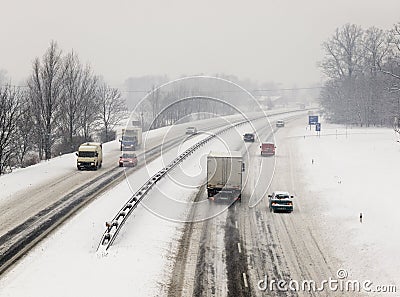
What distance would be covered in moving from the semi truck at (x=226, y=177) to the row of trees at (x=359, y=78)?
2599 inches

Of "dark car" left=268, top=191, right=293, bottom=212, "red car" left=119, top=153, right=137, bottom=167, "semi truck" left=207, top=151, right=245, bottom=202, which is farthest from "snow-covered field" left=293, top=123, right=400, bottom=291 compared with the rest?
"red car" left=119, top=153, right=137, bottom=167

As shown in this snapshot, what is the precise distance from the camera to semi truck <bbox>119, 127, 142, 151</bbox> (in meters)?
60.2

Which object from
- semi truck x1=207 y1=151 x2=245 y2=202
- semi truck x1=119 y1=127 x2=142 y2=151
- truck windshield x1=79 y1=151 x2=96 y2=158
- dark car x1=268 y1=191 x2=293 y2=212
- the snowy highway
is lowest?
the snowy highway

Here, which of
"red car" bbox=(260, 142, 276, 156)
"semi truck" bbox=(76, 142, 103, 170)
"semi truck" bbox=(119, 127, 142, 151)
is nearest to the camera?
"semi truck" bbox=(76, 142, 103, 170)

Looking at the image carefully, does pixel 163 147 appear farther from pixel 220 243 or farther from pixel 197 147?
pixel 220 243

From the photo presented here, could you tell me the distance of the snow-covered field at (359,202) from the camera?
72.8 ft

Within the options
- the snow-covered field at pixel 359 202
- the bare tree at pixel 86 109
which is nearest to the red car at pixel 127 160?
the snow-covered field at pixel 359 202

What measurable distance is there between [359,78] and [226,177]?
81213 mm

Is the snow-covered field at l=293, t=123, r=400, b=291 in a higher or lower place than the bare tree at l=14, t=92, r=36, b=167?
lower

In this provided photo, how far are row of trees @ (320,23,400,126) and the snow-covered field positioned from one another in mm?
33437

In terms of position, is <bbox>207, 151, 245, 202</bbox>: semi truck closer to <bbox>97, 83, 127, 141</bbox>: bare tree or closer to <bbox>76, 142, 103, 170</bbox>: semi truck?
<bbox>76, 142, 103, 170</bbox>: semi truck

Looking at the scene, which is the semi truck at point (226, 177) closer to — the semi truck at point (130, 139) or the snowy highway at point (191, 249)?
the snowy highway at point (191, 249)

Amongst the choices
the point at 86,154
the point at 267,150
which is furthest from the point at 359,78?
the point at 86,154

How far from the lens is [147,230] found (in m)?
26.7
